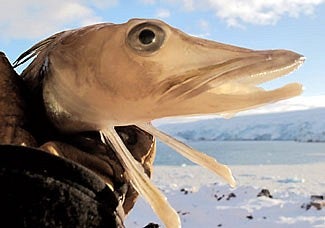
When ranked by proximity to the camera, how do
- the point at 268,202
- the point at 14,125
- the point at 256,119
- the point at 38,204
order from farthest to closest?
the point at 256,119 < the point at 268,202 < the point at 14,125 < the point at 38,204

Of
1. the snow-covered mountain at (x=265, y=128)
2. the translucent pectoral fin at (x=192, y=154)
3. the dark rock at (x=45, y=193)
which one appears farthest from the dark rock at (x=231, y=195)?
the snow-covered mountain at (x=265, y=128)

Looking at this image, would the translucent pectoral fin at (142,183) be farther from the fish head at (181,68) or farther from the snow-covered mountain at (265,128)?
the snow-covered mountain at (265,128)

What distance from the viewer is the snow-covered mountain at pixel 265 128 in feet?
152

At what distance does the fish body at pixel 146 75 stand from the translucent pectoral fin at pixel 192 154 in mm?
104

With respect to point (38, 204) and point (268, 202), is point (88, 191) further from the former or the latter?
point (268, 202)

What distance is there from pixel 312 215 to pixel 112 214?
5133 mm

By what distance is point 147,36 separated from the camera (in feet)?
2.11

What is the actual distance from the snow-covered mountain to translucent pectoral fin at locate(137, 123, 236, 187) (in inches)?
1714

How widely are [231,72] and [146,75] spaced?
0.34 feet

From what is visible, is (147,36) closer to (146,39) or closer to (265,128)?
(146,39)

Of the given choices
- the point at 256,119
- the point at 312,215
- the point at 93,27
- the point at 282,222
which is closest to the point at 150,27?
the point at 93,27

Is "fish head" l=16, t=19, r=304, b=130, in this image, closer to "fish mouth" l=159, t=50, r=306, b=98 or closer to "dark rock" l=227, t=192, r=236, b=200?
"fish mouth" l=159, t=50, r=306, b=98

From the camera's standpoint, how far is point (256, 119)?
56188 mm

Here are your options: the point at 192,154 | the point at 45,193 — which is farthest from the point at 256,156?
the point at 45,193
